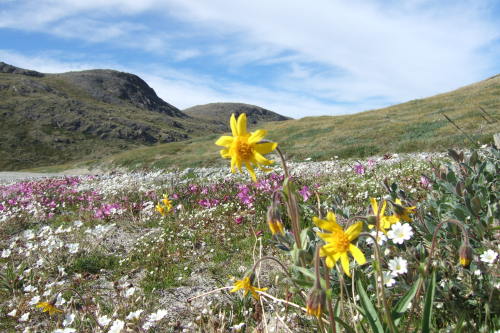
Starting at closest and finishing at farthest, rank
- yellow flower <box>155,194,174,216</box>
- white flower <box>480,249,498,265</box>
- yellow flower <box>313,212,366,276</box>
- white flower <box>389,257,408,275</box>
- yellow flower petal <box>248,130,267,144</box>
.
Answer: yellow flower <box>313,212,366,276</box> < yellow flower petal <box>248,130,267,144</box> < white flower <box>480,249,498,265</box> < white flower <box>389,257,408,275</box> < yellow flower <box>155,194,174,216</box>

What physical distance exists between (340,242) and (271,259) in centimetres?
173

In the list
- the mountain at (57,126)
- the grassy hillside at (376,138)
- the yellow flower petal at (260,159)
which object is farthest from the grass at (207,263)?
the mountain at (57,126)

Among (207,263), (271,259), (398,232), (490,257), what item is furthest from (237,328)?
(207,263)

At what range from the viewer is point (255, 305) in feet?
10.0

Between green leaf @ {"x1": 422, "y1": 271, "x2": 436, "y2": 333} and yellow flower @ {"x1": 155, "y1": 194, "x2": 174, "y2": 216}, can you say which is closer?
green leaf @ {"x1": 422, "y1": 271, "x2": 436, "y2": 333}

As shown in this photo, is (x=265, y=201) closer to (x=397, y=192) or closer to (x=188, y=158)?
(x=397, y=192)

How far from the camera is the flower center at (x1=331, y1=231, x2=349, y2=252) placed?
1645 mm

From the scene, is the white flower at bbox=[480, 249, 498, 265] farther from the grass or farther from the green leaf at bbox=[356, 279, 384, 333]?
the green leaf at bbox=[356, 279, 384, 333]

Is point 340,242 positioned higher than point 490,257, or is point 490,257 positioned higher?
point 340,242

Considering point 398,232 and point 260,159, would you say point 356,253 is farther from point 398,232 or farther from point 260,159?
point 398,232

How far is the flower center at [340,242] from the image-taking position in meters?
1.64

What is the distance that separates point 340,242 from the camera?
1655 millimetres

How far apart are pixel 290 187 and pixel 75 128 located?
118 m

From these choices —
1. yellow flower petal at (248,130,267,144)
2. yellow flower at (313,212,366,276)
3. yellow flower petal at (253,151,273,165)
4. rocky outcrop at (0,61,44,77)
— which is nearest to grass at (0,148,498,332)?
yellow flower at (313,212,366,276)
